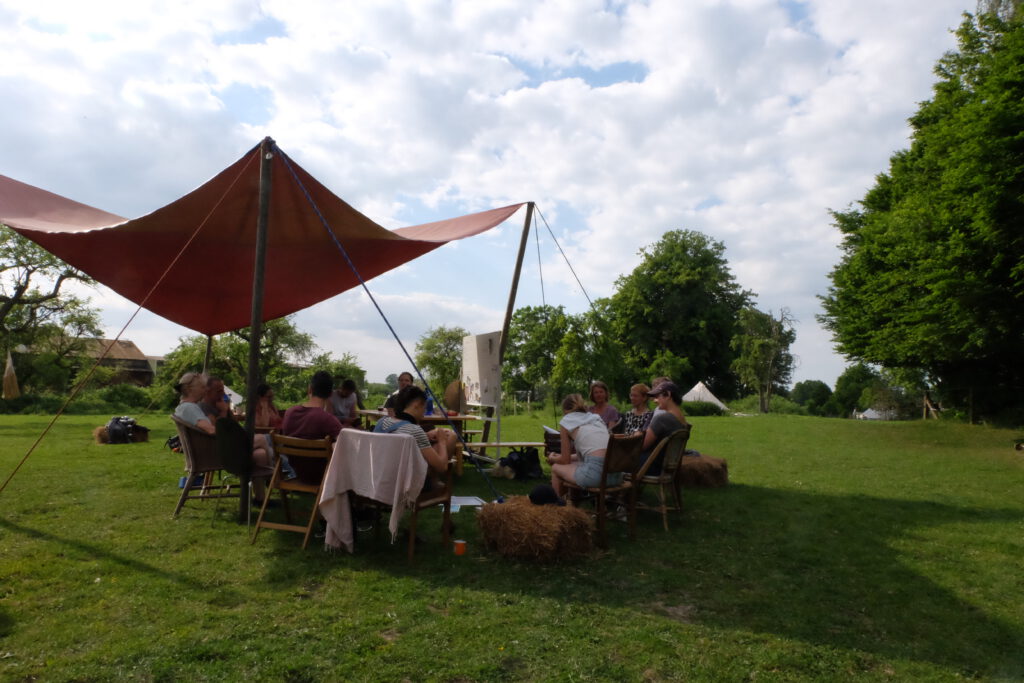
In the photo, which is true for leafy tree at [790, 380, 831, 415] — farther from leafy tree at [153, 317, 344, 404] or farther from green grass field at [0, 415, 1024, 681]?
green grass field at [0, 415, 1024, 681]

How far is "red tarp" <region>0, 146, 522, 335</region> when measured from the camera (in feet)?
21.7

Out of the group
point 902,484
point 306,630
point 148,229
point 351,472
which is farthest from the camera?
point 902,484

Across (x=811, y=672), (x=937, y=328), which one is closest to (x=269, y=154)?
(x=811, y=672)

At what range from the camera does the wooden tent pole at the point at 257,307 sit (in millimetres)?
5652

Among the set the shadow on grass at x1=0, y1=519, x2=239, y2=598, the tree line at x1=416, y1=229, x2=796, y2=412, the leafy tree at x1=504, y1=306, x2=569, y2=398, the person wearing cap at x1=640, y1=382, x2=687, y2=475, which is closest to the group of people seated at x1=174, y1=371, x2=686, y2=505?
the person wearing cap at x1=640, y1=382, x2=687, y2=475

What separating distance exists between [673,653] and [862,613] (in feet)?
4.60

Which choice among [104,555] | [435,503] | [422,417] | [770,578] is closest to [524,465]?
[422,417]

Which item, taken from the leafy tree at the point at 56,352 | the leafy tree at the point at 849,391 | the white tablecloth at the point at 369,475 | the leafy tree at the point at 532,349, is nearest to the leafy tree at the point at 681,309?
the leafy tree at the point at 532,349

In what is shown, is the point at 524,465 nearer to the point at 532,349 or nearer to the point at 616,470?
the point at 616,470

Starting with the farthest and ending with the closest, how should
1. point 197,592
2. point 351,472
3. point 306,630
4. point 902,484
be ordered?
point 902,484 < point 351,472 < point 197,592 < point 306,630

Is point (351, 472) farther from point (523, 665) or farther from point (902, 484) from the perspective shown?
point (902, 484)

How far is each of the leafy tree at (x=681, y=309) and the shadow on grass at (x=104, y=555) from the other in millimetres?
35617

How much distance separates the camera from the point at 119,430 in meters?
11.6

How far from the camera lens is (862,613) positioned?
394 centimetres
